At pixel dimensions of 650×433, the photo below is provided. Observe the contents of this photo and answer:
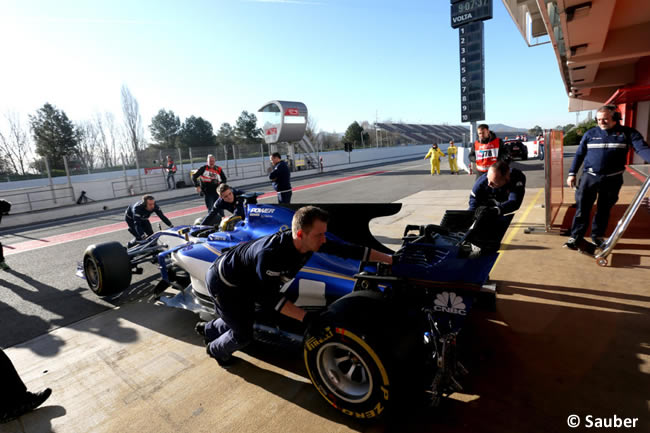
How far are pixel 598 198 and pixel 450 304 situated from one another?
12.0 feet

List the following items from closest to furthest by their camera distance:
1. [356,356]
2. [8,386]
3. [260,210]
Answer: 1. [356,356]
2. [8,386]
3. [260,210]

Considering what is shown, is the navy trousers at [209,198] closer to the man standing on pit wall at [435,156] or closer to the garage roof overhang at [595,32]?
the garage roof overhang at [595,32]

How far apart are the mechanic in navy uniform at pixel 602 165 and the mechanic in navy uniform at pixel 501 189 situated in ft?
5.12

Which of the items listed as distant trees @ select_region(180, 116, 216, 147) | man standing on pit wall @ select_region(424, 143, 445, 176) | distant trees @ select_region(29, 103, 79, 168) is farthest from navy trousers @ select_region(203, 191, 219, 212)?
distant trees @ select_region(180, 116, 216, 147)

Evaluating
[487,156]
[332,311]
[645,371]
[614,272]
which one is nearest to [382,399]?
[332,311]

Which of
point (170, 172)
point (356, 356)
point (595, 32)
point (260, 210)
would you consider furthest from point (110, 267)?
point (170, 172)

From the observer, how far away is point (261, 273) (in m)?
2.26

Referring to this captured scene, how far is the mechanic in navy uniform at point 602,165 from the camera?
14.4 feet

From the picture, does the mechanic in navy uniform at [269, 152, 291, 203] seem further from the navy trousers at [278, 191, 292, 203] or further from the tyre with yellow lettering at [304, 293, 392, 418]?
the tyre with yellow lettering at [304, 293, 392, 418]

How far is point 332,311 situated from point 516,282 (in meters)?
2.84

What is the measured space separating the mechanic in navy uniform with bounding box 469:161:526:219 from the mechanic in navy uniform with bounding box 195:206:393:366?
64.1 inches

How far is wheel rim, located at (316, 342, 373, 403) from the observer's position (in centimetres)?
217

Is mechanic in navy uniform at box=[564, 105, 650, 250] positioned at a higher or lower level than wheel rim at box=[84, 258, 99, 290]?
higher

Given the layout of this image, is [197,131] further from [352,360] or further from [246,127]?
[352,360]
